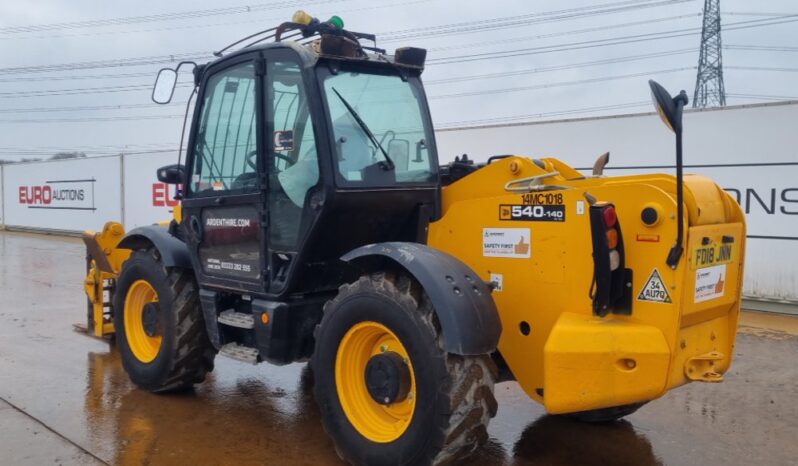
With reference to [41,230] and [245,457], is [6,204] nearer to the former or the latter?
[41,230]

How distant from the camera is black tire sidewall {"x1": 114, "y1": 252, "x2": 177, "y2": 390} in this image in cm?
526

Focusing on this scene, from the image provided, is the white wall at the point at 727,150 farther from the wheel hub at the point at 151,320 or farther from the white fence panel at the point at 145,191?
the white fence panel at the point at 145,191

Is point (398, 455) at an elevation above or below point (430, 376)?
below

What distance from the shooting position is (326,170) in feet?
13.6

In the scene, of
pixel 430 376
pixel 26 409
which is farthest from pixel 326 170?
pixel 26 409

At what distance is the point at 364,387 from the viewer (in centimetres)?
404

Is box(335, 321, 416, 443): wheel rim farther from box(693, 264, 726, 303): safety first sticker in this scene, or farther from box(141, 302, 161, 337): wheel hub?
box(141, 302, 161, 337): wheel hub

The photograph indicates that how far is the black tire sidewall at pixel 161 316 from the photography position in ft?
17.3

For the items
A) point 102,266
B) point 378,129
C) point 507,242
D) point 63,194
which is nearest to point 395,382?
Answer: point 507,242

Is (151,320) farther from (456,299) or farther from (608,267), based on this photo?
(608,267)

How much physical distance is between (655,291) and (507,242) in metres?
0.87

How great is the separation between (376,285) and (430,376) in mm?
579

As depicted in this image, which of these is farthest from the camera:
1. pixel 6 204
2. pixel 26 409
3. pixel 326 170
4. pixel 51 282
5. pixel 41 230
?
pixel 6 204

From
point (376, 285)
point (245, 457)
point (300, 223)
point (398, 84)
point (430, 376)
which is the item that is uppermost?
point (398, 84)
